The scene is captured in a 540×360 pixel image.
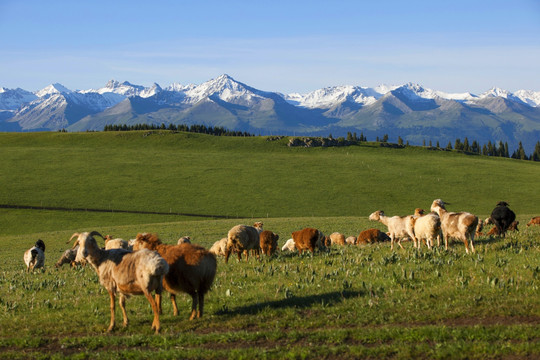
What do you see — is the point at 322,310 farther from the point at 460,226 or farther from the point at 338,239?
the point at 338,239

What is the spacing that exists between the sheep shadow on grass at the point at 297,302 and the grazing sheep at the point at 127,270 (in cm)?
212

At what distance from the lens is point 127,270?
39.5ft

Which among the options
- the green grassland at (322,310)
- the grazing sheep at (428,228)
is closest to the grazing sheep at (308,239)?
the green grassland at (322,310)

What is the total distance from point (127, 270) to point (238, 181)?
8723cm

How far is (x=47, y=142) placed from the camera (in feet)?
468

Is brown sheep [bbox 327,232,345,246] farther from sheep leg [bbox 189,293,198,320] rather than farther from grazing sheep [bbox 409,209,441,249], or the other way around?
sheep leg [bbox 189,293,198,320]

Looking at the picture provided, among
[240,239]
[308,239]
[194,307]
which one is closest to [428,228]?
[308,239]

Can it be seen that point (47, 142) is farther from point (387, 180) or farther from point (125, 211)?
point (387, 180)

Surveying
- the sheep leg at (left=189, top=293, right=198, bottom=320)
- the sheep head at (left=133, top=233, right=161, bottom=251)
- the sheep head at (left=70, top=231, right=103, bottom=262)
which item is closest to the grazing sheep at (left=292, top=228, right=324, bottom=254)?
the sheep head at (left=133, top=233, right=161, bottom=251)

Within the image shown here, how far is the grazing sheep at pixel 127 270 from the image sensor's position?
11.5 metres

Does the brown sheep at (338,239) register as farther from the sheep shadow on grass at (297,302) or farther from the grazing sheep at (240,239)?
the sheep shadow on grass at (297,302)

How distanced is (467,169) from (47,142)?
117058 mm

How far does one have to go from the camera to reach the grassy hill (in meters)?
81.2

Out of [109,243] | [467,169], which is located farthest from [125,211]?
[467,169]
